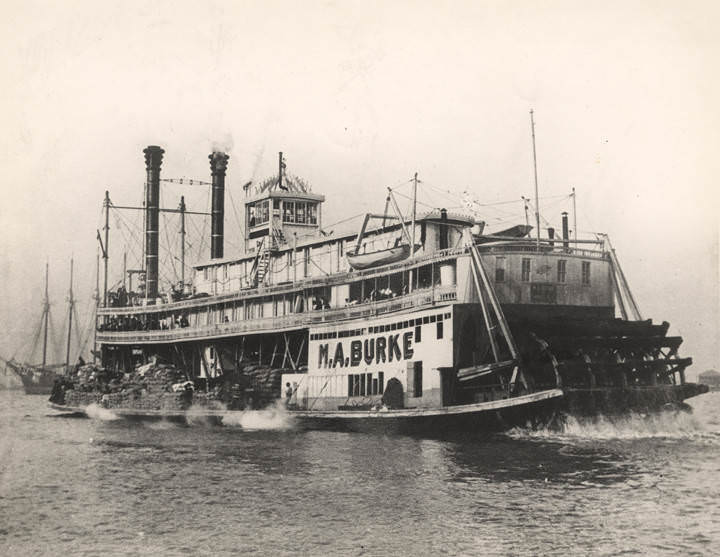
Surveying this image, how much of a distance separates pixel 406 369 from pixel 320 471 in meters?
10.1

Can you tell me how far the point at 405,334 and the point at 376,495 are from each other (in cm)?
1387

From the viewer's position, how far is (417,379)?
3194 centimetres

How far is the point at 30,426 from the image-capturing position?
41594 millimetres

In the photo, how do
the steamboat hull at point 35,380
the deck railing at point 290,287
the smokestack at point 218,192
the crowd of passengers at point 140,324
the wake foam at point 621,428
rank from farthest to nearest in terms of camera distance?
the steamboat hull at point 35,380, the smokestack at point 218,192, the crowd of passengers at point 140,324, the deck railing at point 290,287, the wake foam at point 621,428

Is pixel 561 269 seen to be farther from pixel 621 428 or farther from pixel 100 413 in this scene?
pixel 100 413

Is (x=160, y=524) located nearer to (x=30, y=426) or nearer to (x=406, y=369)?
(x=406, y=369)

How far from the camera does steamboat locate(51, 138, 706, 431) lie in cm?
2983

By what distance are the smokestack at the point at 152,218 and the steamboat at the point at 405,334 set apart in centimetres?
693

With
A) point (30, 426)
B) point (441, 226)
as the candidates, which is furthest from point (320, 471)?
point (30, 426)

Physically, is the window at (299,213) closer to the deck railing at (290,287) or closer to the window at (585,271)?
the deck railing at (290,287)

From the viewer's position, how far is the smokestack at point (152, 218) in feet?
185

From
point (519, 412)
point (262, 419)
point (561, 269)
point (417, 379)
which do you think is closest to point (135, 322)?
point (262, 419)

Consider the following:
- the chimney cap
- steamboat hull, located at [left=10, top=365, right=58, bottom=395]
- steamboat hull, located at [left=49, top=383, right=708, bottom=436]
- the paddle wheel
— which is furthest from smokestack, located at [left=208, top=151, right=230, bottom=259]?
steamboat hull, located at [left=10, top=365, right=58, bottom=395]

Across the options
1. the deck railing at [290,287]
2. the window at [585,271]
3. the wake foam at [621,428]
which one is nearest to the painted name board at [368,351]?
the deck railing at [290,287]
